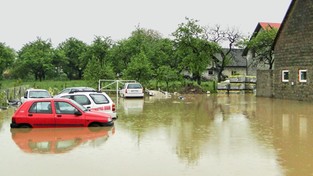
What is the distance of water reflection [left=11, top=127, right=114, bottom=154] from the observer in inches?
476

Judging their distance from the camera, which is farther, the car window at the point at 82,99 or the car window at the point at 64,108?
the car window at the point at 82,99

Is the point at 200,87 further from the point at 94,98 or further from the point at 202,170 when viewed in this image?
the point at 202,170

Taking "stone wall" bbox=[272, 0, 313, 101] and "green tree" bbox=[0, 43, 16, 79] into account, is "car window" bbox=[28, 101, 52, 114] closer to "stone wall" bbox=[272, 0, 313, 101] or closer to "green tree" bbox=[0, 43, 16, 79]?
"stone wall" bbox=[272, 0, 313, 101]

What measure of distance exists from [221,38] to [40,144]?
4552 centimetres

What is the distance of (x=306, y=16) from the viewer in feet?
107

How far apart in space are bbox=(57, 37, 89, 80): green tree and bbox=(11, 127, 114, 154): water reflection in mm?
59986

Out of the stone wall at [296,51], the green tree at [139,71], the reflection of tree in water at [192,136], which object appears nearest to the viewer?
the reflection of tree in water at [192,136]

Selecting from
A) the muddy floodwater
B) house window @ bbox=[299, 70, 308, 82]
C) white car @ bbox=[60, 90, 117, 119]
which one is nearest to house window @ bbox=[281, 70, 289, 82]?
house window @ bbox=[299, 70, 308, 82]

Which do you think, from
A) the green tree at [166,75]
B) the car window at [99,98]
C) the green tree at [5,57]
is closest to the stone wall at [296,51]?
the green tree at [166,75]

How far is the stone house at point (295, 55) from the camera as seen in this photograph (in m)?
32.6

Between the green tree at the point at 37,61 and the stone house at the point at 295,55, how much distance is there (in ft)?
148

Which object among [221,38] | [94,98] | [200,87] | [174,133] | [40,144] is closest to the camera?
[40,144]

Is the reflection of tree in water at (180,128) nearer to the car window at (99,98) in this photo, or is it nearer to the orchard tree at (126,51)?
the car window at (99,98)

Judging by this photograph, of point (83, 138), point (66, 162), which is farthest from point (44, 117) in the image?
point (66, 162)
